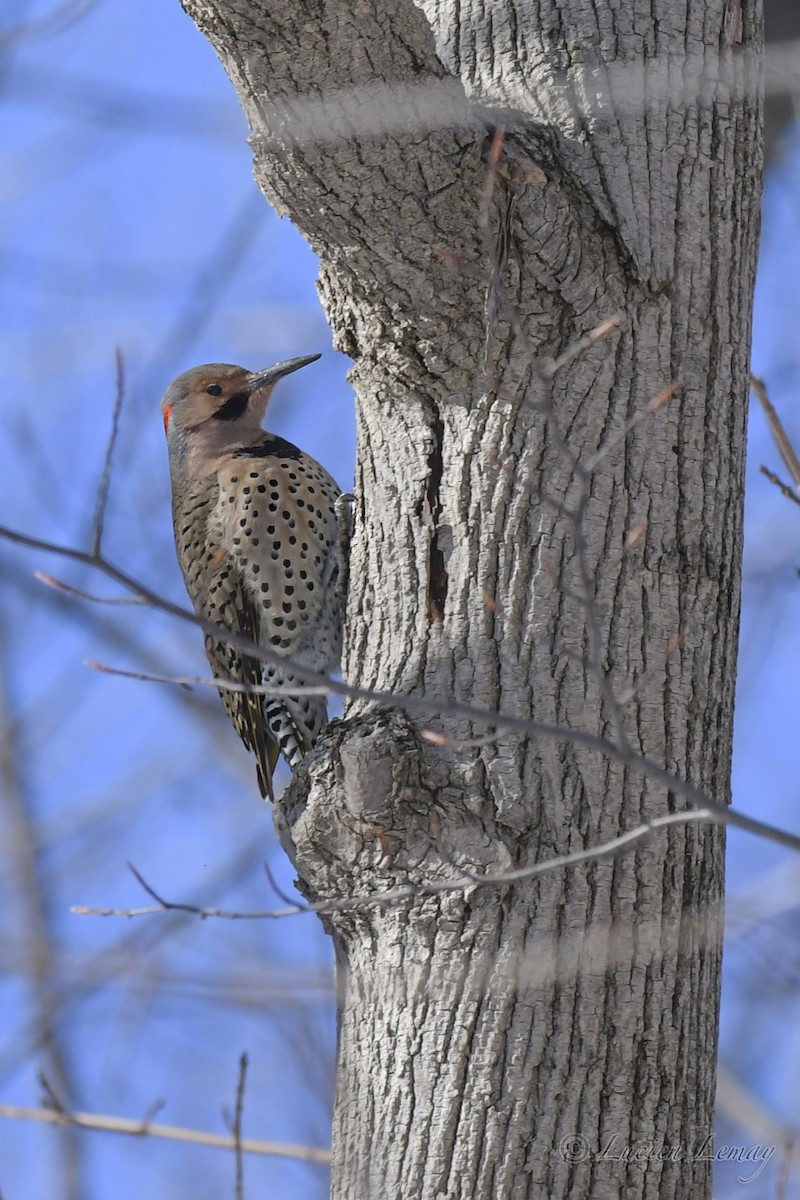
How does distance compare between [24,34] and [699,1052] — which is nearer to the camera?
[699,1052]

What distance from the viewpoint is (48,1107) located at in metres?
3.54

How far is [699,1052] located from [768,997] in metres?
4.21

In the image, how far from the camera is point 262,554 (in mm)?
4555

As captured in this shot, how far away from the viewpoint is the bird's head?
16.7ft

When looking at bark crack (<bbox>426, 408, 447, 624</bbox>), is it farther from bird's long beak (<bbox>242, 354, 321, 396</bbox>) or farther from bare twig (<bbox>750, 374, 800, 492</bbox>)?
bird's long beak (<bbox>242, 354, 321, 396</bbox>)

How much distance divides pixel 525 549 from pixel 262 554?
1.95 m

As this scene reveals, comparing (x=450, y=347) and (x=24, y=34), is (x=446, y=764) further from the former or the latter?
(x=24, y=34)

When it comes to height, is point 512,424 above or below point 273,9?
below

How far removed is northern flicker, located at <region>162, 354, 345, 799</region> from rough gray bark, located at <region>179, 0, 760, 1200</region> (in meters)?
1.36

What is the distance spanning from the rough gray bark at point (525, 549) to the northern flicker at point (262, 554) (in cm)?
136

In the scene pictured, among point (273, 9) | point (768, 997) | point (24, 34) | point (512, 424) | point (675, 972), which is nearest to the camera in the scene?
point (273, 9)

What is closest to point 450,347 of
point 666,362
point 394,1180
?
point 666,362

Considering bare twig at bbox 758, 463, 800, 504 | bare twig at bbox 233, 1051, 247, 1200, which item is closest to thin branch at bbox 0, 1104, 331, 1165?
bare twig at bbox 233, 1051, 247, 1200

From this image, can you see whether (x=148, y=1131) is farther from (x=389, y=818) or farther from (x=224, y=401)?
(x=224, y=401)
